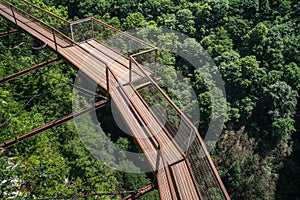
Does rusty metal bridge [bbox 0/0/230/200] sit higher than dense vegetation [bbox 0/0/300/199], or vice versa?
rusty metal bridge [bbox 0/0/230/200]

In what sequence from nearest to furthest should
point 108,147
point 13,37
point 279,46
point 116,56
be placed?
1. point 116,56
2. point 13,37
3. point 108,147
4. point 279,46

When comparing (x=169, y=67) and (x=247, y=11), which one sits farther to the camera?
(x=247, y=11)

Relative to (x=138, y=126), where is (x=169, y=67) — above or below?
below

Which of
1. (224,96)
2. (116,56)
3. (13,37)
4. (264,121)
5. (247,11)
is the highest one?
(116,56)

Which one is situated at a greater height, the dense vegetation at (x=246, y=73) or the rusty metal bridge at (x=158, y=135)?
the rusty metal bridge at (x=158, y=135)

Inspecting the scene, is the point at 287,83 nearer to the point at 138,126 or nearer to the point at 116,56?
the point at 116,56

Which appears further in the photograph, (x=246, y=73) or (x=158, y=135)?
(x=246, y=73)

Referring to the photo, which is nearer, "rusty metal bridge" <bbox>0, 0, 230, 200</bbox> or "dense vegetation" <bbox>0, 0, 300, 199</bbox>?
"rusty metal bridge" <bbox>0, 0, 230, 200</bbox>

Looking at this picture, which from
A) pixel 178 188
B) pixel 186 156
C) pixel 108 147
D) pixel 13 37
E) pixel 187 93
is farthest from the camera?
→ pixel 187 93

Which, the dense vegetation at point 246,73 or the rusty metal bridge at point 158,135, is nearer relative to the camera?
the rusty metal bridge at point 158,135

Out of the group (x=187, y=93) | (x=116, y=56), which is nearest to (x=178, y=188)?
(x=116, y=56)

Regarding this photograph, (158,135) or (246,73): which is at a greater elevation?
(158,135)
